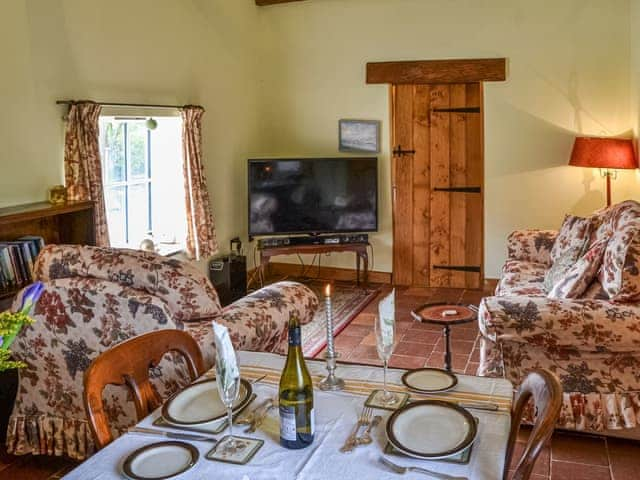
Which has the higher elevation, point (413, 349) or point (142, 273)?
point (142, 273)

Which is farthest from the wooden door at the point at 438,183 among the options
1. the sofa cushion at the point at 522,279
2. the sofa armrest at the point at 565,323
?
the sofa armrest at the point at 565,323

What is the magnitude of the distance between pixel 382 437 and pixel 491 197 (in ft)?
16.2

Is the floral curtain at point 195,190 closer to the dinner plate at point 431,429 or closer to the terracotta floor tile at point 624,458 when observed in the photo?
the terracotta floor tile at point 624,458

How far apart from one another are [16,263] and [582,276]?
120 inches

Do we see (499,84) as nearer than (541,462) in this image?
No

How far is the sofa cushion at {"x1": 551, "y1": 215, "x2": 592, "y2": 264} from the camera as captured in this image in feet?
14.1

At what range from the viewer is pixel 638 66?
552 cm

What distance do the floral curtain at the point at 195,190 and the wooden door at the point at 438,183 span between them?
72.8 inches

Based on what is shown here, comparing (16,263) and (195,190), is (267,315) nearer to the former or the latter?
(16,263)

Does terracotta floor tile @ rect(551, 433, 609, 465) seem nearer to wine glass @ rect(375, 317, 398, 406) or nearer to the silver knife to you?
wine glass @ rect(375, 317, 398, 406)

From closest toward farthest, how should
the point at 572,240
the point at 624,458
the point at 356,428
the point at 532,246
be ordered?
the point at 356,428
the point at 624,458
the point at 572,240
the point at 532,246

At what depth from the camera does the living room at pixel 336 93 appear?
179 inches

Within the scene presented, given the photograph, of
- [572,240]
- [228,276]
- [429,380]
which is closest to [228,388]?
[429,380]

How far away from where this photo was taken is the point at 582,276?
11.8ft
